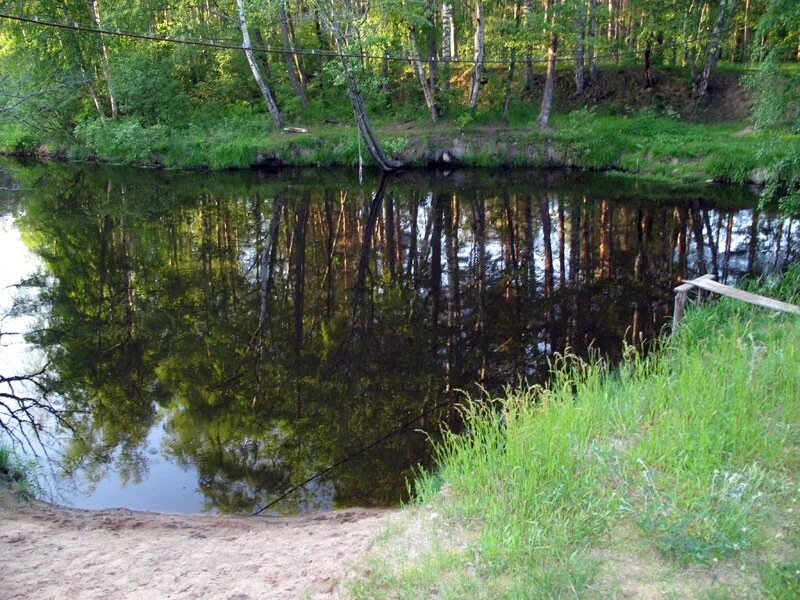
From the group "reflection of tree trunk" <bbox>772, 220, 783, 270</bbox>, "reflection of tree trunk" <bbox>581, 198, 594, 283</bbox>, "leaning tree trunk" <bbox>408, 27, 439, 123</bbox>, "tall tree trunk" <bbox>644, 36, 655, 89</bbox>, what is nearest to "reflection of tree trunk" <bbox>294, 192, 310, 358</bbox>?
"reflection of tree trunk" <bbox>581, 198, 594, 283</bbox>

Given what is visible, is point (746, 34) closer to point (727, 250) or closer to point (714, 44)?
point (714, 44)

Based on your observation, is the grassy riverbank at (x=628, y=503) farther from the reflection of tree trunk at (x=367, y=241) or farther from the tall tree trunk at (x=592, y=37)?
the tall tree trunk at (x=592, y=37)

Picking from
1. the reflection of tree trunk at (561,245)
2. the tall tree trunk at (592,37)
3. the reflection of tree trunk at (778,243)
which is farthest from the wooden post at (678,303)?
the tall tree trunk at (592,37)

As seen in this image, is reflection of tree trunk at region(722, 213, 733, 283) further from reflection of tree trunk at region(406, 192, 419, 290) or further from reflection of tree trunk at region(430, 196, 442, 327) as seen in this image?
reflection of tree trunk at region(406, 192, 419, 290)

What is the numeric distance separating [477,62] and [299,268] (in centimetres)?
1511

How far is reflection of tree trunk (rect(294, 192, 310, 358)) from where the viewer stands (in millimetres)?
11252

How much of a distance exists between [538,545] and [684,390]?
2.38 metres

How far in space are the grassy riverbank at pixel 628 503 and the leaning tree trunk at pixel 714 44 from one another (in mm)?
24391

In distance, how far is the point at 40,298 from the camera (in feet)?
44.6

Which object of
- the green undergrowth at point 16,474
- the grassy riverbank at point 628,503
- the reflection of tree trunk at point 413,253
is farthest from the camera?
the reflection of tree trunk at point 413,253

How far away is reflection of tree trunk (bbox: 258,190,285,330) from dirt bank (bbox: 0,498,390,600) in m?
5.12

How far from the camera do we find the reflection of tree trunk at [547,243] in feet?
44.3

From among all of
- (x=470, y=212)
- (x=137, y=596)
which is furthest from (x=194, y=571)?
(x=470, y=212)

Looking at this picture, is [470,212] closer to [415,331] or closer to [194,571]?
[415,331]
